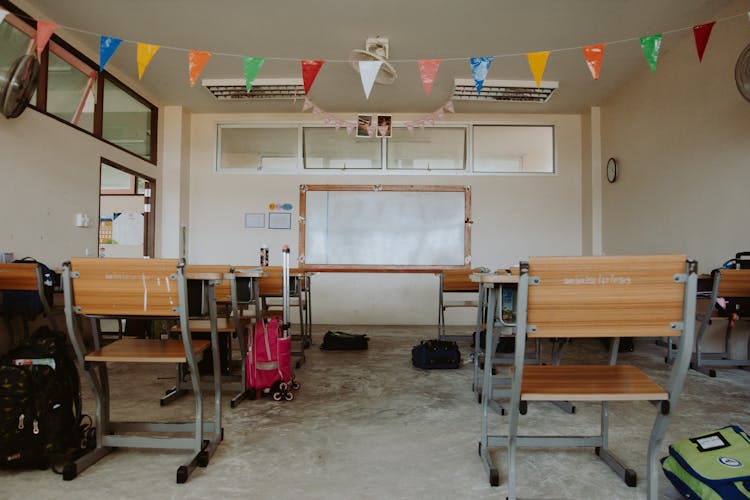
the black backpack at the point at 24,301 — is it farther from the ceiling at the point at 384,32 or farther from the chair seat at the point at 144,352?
the ceiling at the point at 384,32

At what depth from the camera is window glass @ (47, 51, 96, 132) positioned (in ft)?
12.5

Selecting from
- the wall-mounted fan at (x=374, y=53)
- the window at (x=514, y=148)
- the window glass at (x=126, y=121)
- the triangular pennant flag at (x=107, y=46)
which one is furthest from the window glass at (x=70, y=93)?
the window at (x=514, y=148)

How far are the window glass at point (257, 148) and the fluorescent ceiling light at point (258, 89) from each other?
70 centimetres

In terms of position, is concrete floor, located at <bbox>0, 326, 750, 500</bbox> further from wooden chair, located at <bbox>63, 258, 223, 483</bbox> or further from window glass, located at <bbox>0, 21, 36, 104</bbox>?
window glass, located at <bbox>0, 21, 36, 104</bbox>

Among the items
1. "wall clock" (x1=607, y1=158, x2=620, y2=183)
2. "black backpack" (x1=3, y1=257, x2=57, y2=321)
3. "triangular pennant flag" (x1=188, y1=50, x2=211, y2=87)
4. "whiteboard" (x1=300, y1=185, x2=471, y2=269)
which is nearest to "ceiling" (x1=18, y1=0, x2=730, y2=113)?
"triangular pennant flag" (x1=188, y1=50, x2=211, y2=87)

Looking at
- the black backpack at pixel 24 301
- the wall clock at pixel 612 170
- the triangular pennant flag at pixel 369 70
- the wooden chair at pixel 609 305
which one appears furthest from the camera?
the wall clock at pixel 612 170

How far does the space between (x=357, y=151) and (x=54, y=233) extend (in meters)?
3.59

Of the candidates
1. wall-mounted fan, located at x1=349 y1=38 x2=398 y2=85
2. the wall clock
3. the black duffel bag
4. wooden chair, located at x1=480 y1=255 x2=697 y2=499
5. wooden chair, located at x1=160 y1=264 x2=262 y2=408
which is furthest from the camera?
the wall clock

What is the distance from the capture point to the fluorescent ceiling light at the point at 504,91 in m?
4.98

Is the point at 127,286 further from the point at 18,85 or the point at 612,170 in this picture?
the point at 612,170

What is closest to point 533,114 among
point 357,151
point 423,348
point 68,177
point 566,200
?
point 566,200

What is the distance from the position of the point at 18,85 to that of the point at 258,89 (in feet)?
8.16

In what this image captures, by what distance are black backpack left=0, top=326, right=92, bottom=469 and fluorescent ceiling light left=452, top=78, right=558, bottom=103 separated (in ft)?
14.7

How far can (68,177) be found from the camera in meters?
3.97
